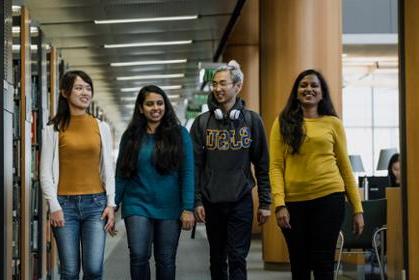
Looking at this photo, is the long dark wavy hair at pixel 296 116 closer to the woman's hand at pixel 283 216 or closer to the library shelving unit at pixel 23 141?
the woman's hand at pixel 283 216

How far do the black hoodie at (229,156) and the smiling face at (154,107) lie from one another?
328mm

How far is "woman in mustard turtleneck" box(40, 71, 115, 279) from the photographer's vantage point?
412 centimetres

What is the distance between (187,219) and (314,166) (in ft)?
2.37

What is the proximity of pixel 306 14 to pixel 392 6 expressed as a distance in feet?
22.5

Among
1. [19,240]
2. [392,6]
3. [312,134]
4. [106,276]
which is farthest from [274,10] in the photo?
[392,6]

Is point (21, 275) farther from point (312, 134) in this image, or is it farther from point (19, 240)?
point (312, 134)

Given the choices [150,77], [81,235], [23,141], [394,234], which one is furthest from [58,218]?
[150,77]

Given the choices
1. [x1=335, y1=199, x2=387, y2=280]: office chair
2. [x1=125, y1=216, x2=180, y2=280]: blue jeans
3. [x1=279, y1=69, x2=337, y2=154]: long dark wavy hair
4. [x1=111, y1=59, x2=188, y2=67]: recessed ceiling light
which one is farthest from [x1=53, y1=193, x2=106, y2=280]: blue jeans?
[x1=111, y1=59, x2=188, y2=67]: recessed ceiling light

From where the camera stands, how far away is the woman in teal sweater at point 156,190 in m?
4.27

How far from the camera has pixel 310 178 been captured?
4.30 meters

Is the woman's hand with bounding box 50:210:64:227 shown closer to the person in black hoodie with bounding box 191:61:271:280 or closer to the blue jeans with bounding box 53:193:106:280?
the blue jeans with bounding box 53:193:106:280

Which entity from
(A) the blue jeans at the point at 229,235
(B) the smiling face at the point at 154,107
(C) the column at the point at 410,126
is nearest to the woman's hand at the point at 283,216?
(A) the blue jeans at the point at 229,235

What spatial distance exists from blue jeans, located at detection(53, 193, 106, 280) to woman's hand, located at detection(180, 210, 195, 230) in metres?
0.42

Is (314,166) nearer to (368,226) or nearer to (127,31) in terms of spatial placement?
(368,226)
